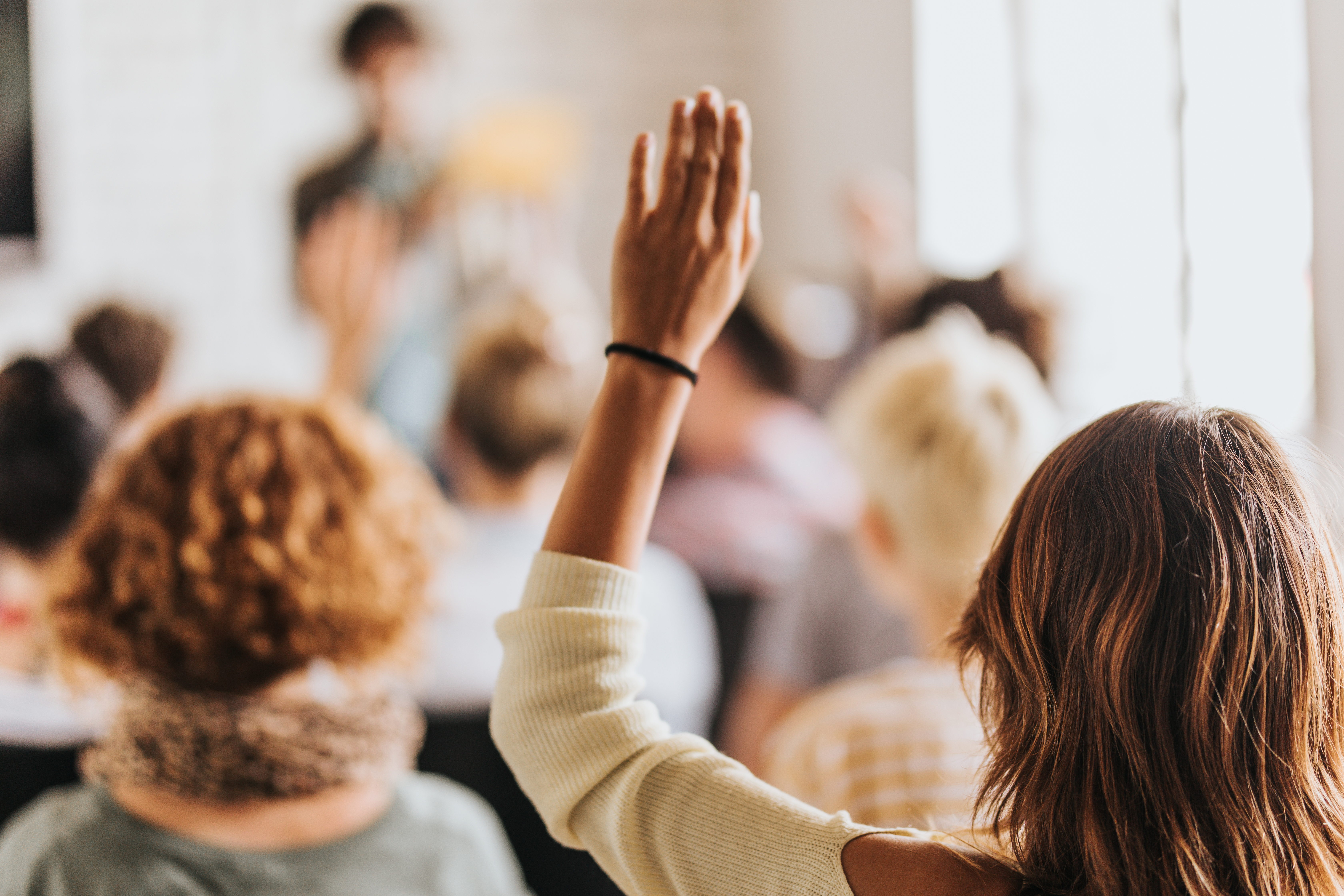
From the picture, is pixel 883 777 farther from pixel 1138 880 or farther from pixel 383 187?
pixel 383 187

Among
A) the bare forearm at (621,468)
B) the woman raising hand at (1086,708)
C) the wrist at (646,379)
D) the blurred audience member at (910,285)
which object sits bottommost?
the woman raising hand at (1086,708)

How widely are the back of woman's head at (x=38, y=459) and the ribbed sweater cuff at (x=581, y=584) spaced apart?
4.78 ft

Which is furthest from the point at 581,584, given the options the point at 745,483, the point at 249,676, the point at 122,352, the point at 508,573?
the point at 745,483

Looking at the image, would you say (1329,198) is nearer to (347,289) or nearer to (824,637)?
(824,637)

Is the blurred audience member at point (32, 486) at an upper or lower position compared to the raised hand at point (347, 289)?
lower

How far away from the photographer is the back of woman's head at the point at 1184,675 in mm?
592

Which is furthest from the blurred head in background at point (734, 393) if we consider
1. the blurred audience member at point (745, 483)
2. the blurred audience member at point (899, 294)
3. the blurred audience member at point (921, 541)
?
the blurred audience member at point (921, 541)

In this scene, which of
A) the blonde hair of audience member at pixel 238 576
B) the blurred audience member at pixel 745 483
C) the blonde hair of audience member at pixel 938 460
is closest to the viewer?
the blonde hair of audience member at pixel 238 576

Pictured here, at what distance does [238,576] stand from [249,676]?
11 centimetres

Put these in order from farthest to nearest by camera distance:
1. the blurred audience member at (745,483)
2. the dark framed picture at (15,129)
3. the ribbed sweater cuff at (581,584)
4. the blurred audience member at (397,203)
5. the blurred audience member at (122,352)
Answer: the blurred audience member at (397,203) → the dark framed picture at (15,129) → the blurred audience member at (745,483) → the blurred audience member at (122,352) → the ribbed sweater cuff at (581,584)

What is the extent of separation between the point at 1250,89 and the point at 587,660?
263 centimetres

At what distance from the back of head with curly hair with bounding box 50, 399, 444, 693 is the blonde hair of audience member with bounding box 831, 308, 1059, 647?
0.61 m

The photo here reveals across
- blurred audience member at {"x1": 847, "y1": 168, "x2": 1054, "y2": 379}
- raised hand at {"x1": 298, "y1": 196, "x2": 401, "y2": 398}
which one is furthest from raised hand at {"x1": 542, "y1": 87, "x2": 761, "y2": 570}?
raised hand at {"x1": 298, "y1": 196, "x2": 401, "y2": 398}

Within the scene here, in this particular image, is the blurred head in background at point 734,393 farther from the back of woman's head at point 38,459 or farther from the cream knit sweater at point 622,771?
the cream knit sweater at point 622,771
